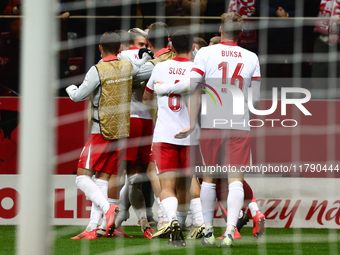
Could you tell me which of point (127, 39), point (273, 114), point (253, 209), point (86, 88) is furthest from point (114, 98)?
point (273, 114)

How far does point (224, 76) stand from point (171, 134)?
0.51m

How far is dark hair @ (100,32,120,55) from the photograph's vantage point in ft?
12.3

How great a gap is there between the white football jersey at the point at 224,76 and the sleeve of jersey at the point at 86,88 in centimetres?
69

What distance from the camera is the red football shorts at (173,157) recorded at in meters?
3.53

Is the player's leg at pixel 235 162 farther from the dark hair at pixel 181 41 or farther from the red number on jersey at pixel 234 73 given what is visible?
the dark hair at pixel 181 41

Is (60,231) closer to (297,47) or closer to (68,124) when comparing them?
(68,124)

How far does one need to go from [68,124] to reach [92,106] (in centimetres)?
172

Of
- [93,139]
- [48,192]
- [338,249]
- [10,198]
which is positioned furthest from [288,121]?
[48,192]

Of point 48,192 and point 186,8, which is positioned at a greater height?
point 186,8

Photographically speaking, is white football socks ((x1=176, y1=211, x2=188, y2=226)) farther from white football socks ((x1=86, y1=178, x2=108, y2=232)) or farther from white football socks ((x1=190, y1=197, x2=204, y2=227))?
white football socks ((x1=86, y1=178, x2=108, y2=232))

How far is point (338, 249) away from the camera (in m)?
3.49

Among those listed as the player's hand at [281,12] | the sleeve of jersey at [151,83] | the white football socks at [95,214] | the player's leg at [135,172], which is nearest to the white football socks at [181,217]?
the player's leg at [135,172]

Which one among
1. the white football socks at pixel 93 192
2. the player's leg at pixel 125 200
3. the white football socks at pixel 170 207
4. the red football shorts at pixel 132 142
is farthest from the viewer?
the player's leg at pixel 125 200

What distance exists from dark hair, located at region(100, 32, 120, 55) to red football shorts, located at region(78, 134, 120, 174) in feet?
1.99
